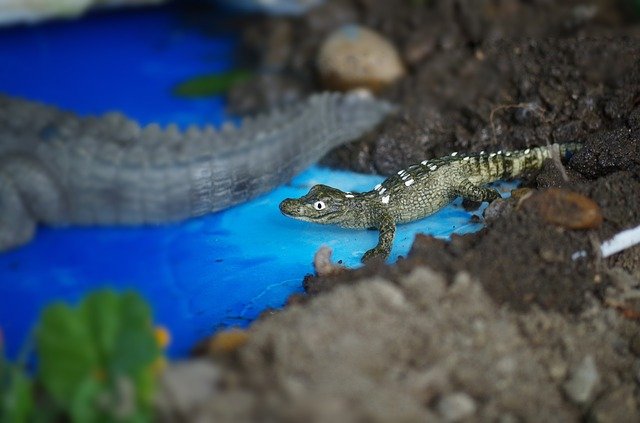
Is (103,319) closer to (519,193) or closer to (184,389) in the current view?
(184,389)

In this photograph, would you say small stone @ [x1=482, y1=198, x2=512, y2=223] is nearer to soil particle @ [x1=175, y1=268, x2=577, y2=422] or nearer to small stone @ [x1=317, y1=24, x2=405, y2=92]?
soil particle @ [x1=175, y1=268, x2=577, y2=422]

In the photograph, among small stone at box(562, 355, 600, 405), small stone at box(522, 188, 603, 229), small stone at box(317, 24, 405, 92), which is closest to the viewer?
small stone at box(562, 355, 600, 405)

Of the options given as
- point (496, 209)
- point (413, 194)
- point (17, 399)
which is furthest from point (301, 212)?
point (17, 399)

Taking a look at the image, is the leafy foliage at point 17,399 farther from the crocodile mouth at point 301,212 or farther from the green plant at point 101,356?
the crocodile mouth at point 301,212

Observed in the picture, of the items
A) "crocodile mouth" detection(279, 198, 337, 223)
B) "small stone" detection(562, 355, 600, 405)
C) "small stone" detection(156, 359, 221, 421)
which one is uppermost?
"small stone" detection(156, 359, 221, 421)

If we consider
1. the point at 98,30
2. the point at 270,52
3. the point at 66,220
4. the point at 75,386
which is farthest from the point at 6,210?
the point at 98,30

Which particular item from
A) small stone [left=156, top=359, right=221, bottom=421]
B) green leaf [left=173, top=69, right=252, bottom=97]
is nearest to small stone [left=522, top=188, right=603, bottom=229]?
small stone [left=156, top=359, right=221, bottom=421]

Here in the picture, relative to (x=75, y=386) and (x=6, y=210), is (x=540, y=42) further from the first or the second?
(x=75, y=386)

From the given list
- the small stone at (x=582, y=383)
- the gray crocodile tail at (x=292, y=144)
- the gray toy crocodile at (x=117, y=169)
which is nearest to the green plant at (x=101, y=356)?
the small stone at (x=582, y=383)
